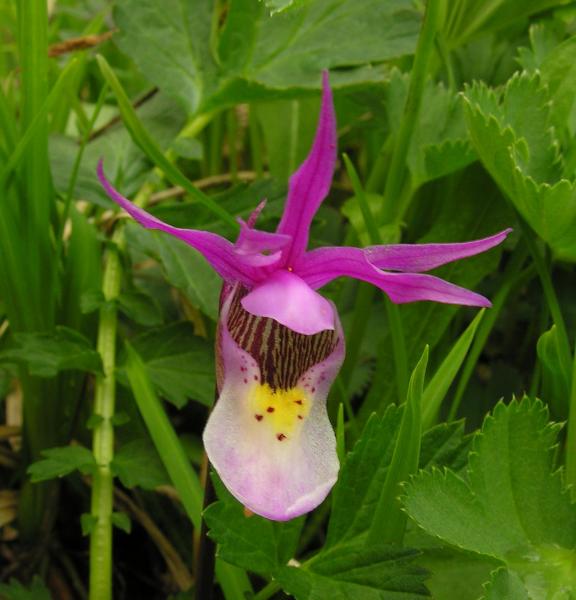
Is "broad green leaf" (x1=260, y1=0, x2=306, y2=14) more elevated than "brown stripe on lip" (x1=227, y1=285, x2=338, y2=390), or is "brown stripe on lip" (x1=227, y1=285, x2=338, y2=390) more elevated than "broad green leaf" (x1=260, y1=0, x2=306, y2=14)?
"broad green leaf" (x1=260, y1=0, x2=306, y2=14)

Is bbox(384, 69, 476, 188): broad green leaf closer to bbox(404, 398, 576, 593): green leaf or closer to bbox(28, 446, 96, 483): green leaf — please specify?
bbox(404, 398, 576, 593): green leaf

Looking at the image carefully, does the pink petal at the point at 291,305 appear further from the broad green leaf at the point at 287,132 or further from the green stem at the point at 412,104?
the broad green leaf at the point at 287,132

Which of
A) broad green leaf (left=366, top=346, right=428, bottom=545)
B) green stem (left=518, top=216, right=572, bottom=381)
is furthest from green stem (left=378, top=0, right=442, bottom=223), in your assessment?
broad green leaf (left=366, top=346, right=428, bottom=545)

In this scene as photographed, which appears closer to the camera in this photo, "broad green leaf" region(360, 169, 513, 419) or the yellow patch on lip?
the yellow patch on lip

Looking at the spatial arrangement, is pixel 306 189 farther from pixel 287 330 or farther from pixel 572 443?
pixel 572 443

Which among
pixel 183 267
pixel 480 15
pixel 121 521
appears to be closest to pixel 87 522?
pixel 121 521

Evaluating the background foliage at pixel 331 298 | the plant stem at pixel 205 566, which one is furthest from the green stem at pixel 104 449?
the plant stem at pixel 205 566
